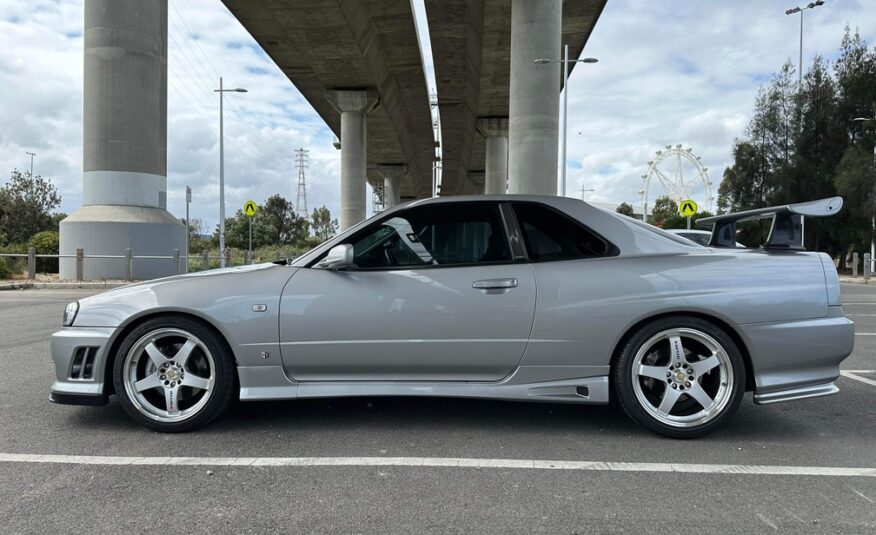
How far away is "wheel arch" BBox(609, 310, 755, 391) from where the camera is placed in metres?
3.59

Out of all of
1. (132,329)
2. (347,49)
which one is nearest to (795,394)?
(132,329)

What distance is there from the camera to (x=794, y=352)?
140 inches

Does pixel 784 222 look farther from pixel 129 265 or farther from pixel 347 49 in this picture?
pixel 347 49

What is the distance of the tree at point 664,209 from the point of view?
318 feet

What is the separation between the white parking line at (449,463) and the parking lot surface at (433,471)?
0.01m

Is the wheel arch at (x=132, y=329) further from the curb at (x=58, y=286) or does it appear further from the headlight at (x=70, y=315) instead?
the curb at (x=58, y=286)

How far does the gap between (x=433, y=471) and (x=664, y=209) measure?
371 ft

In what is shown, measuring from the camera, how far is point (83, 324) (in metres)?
3.66

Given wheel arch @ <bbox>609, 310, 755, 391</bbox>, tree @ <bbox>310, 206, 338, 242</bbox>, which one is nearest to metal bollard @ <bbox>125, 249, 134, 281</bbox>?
wheel arch @ <bbox>609, 310, 755, 391</bbox>

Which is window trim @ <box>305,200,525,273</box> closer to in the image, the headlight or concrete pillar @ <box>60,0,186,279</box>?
the headlight

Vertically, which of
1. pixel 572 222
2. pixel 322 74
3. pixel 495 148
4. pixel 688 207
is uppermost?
pixel 322 74

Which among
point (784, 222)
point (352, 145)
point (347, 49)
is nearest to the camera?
point (784, 222)

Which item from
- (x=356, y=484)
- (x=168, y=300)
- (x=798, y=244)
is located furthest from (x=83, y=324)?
(x=798, y=244)

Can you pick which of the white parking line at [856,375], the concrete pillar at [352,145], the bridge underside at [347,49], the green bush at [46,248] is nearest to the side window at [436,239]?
the white parking line at [856,375]
